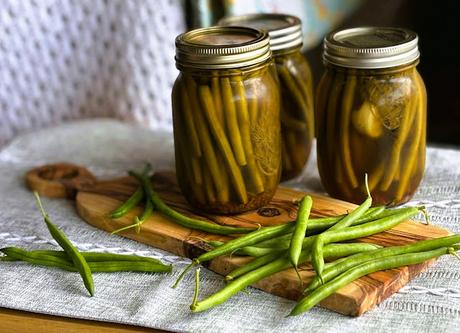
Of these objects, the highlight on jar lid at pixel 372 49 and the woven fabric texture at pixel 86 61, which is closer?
the highlight on jar lid at pixel 372 49

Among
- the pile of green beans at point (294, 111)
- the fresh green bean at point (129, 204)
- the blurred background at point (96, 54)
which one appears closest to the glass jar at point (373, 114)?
the pile of green beans at point (294, 111)

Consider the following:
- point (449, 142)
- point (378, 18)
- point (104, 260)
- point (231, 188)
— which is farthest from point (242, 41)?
point (449, 142)

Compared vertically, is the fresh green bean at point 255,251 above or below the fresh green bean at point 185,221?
above

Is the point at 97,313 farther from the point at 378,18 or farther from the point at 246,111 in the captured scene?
the point at 378,18

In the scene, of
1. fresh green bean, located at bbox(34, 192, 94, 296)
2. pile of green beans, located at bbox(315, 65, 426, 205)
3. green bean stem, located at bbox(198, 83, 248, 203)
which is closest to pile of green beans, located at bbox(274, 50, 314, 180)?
pile of green beans, located at bbox(315, 65, 426, 205)

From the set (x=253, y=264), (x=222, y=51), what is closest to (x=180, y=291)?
(x=253, y=264)

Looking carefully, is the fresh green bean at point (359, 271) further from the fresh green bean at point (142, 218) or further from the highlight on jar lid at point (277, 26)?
the highlight on jar lid at point (277, 26)

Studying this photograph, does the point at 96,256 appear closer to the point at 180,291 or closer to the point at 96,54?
the point at 180,291
